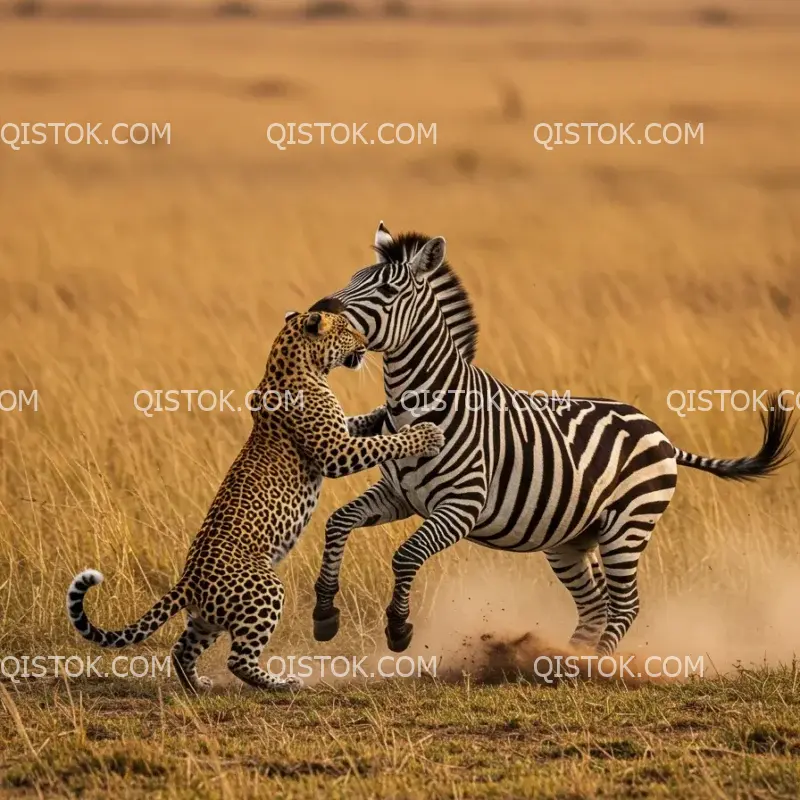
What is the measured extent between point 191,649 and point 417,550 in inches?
48.2

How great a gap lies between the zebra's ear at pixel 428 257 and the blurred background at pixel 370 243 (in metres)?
2.22

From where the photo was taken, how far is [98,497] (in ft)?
37.7

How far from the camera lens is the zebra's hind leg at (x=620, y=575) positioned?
9.20m

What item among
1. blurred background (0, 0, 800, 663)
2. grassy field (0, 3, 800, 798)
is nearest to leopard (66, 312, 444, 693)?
grassy field (0, 3, 800, 798)

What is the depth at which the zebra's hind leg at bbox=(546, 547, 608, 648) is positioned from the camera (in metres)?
9.56

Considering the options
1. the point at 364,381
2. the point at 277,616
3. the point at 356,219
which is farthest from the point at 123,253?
the point at 277,616

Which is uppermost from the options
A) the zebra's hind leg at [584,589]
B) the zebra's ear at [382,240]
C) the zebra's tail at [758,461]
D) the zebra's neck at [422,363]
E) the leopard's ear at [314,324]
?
the zebra's ear at [382,240]

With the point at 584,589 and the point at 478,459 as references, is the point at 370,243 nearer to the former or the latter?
the point at 584,589

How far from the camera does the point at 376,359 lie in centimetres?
1104

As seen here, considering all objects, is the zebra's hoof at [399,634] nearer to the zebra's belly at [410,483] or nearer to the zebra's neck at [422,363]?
the zebra's belly at [410,483]

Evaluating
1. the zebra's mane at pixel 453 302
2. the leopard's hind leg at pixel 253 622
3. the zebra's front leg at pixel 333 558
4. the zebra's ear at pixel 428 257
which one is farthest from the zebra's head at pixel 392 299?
the leopard's hind leg at pixel 253 622

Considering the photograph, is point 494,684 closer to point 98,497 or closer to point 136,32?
point 98,497

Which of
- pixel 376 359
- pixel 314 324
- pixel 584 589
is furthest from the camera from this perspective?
pixel 376 359

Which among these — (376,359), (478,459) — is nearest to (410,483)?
(478,459)
